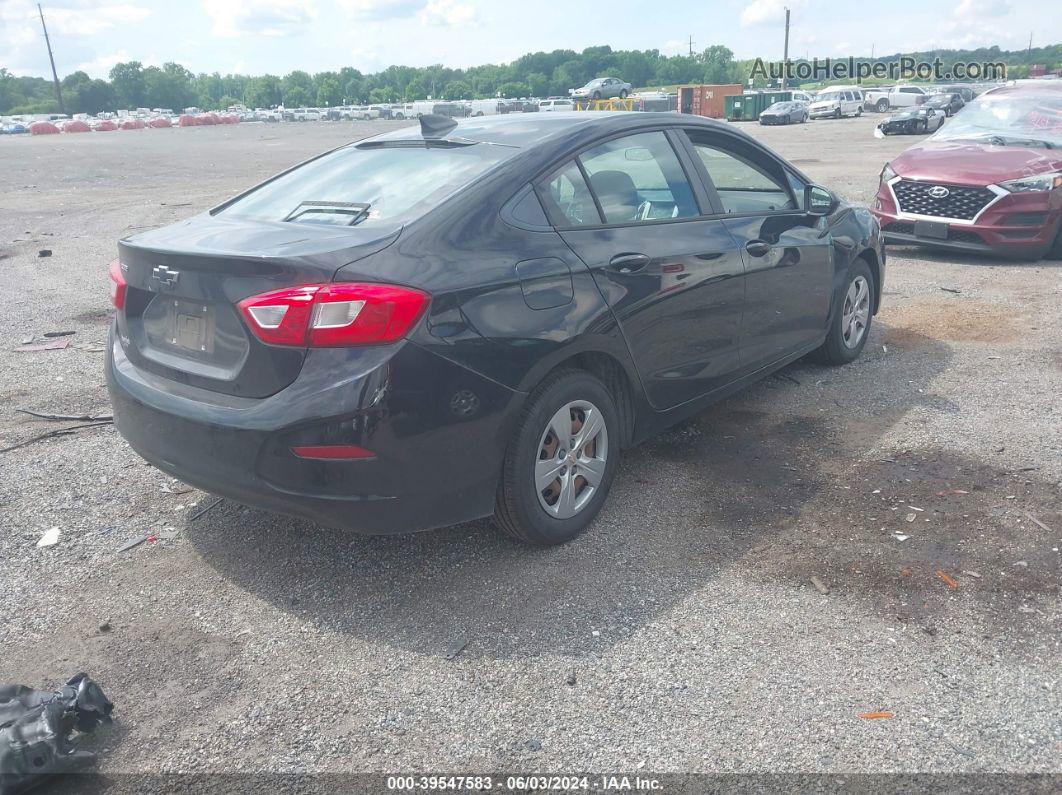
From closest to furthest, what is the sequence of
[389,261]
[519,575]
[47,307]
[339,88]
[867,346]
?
[389,261] → [519,575] → [867,346] → [47,307] → [339,88]

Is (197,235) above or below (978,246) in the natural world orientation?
above

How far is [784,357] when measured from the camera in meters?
5.34

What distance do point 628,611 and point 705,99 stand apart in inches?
2400

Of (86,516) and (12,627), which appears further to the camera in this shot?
(86,516)

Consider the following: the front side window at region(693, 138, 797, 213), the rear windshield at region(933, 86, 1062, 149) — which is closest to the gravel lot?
the front side window at region(693, 138, 797, 213)

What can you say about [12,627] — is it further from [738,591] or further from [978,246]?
[978,246]

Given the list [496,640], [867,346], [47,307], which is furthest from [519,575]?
[47,307]

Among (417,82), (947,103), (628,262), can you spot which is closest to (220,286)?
(628,262)

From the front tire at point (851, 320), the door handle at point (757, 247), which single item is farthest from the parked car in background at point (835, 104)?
the door handle at point (757, 247)

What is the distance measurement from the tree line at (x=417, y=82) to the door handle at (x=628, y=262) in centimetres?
13248

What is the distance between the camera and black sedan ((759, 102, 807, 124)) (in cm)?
4834

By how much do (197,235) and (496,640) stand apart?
1.96 m

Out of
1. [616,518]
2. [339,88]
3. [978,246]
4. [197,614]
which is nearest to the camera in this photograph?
[197,614]

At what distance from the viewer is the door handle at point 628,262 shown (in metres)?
3.92
